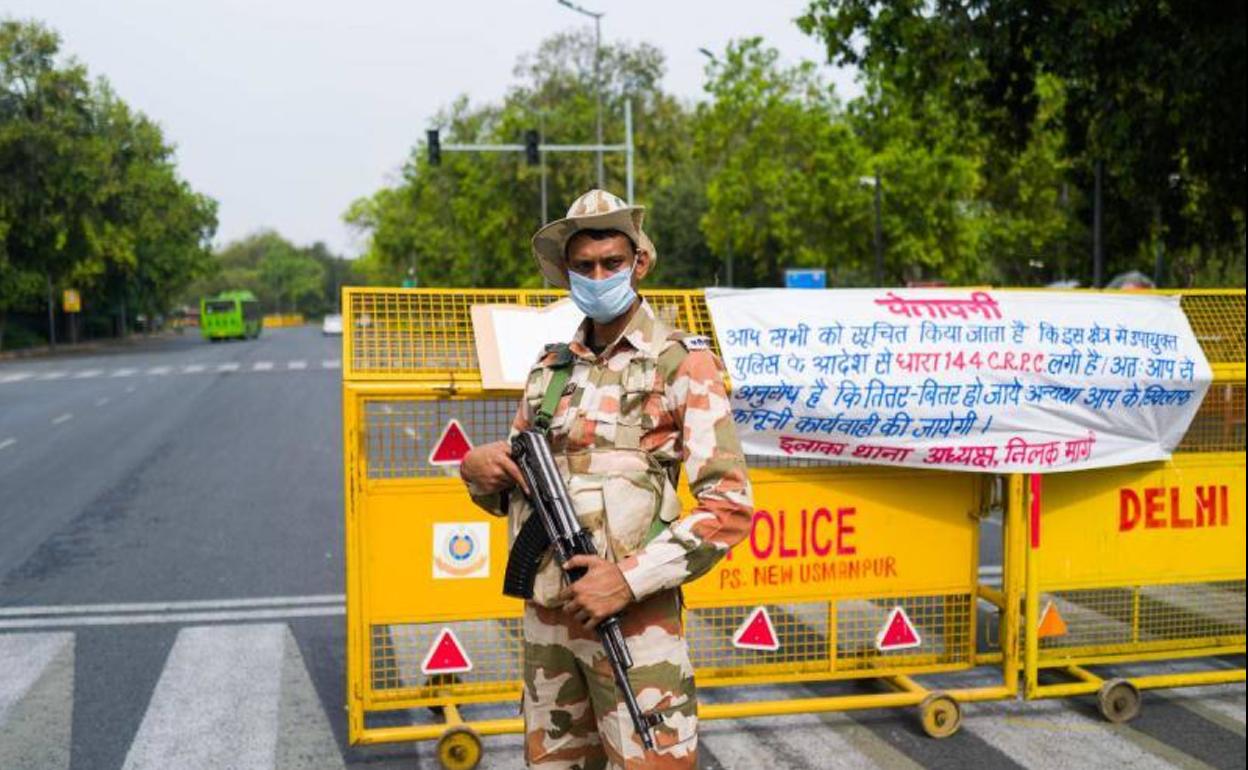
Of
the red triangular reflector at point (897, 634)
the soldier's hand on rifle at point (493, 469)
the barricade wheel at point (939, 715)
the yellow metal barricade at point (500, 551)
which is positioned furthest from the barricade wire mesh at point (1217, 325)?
the soldier's hand on rifle at point (493, 469)

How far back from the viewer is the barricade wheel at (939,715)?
18.2ft

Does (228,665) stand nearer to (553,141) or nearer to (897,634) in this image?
(897,634)

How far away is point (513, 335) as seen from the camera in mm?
5277

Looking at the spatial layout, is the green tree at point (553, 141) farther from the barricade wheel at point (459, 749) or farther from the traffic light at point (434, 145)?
the barricade wheel at point (459, 749)

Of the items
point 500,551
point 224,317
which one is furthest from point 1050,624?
point 224,317

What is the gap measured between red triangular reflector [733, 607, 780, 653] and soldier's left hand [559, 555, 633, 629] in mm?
2758

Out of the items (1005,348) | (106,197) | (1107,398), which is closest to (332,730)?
(1005,348)

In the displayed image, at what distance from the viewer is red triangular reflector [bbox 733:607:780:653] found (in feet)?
18.6

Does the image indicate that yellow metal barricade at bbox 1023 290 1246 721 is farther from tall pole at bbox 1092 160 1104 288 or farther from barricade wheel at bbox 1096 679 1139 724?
tall pole at bbox 1092 160 1104 288

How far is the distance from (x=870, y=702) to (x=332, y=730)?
2.37 meters

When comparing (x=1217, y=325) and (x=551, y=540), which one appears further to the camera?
(x=1217, y=325)

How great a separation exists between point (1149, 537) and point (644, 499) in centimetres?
396

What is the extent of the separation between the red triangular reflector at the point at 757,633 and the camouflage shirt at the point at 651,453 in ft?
8.26

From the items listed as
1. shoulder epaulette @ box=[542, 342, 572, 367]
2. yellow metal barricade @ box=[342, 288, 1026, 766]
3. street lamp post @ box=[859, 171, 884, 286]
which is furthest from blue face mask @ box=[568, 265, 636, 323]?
street lamp post @ box=[859, 171, 884, 286]
